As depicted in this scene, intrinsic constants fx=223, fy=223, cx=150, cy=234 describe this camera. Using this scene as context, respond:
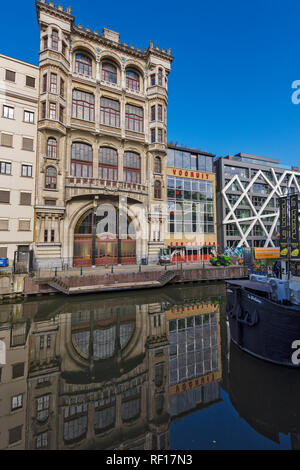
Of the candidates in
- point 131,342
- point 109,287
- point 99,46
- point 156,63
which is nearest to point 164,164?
point 156,63

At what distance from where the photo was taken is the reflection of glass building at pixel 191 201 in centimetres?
3888

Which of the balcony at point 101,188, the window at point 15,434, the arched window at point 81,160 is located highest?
the arched window at point 81,160

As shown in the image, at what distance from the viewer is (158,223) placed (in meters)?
35.8

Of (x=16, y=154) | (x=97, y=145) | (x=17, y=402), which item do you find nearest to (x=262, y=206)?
(x=97, y=145)

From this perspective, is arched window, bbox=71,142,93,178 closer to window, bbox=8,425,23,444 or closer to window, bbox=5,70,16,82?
window, bbox=5,70,16,82

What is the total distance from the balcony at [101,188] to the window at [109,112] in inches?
380

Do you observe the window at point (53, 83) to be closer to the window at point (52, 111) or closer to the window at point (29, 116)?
the window at point (52, 111)

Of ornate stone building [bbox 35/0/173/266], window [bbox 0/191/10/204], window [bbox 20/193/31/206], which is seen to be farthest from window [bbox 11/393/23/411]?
window [bbox 0/191/10/204]

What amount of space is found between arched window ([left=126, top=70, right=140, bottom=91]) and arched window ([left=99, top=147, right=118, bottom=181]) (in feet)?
39.4

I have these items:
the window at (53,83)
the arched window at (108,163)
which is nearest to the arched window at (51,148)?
the window at (53,83)

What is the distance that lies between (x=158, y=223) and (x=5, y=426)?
30504mm

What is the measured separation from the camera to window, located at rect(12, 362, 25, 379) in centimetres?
968

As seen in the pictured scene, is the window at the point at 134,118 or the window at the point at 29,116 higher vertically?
the window at the point at 134,118
